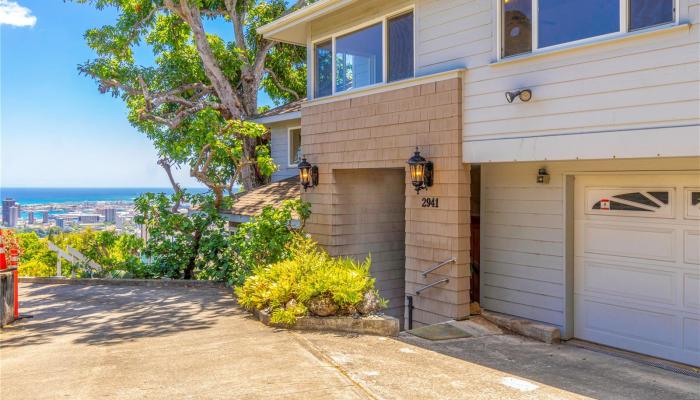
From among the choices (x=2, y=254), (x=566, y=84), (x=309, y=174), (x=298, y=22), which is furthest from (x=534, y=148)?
(x=2, y=254)

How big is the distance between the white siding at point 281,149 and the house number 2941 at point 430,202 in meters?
6.76

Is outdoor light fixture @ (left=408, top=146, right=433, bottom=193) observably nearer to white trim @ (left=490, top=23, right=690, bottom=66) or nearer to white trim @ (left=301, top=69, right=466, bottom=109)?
white trim @ (left=301, top=69, right=466, bottom=109)

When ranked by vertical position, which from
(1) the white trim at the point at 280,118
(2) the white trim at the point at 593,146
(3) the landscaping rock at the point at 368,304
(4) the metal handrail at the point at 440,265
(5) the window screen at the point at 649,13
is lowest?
(3) the landscaping rock at the point at 368,304

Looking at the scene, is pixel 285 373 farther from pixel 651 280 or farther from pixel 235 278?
pixel 235 278

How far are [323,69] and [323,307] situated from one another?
524cm

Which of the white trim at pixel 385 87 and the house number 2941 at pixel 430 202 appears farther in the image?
the house number 2941 at pixel 430 202

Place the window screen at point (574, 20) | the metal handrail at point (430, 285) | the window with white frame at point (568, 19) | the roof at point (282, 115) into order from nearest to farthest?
the window with white frame at point (568, 19), the window screen at point (574, 20), the metal handrail at point (430, 285), the roof at point (282, 115)

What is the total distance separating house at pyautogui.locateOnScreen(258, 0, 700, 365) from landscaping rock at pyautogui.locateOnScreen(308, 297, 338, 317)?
1917mm

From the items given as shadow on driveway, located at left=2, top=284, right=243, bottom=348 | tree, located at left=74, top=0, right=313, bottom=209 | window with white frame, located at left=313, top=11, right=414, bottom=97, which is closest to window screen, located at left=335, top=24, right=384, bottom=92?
window with white frame, located at left=313, top=11, right=414, bottom=97

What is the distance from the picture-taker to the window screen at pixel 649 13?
5344 mm

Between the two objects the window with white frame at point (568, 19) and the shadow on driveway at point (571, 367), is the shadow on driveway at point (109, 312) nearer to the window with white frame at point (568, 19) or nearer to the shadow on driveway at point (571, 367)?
the shadow on driveway at point (571, 367)

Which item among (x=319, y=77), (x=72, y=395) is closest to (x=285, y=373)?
(x=72, y=395)

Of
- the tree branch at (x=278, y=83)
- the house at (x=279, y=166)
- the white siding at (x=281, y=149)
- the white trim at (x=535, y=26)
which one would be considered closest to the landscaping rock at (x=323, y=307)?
the white trim at (x=535, y=26)

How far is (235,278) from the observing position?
33.1 feet
